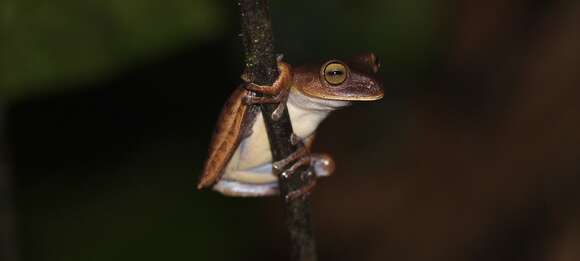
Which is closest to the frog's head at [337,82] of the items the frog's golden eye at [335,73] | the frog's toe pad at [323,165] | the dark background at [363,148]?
the frog's golden eye at [335,73]

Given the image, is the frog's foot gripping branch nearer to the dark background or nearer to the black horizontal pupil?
the black horizontal pupil

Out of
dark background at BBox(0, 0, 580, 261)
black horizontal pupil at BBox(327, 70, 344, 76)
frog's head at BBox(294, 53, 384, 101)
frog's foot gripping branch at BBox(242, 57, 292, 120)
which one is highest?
frog's foot gripping branch at BBox(242, 57, 292, 120)

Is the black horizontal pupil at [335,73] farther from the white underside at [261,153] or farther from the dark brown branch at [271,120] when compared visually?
the dark brown branch at [271,120]

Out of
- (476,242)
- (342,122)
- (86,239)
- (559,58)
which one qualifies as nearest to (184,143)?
(86,239)

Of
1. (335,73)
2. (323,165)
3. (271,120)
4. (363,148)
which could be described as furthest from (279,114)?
(363,148)

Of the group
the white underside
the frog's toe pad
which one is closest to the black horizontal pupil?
the white underside

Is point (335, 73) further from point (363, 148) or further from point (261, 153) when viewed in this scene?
point (363, 148)
